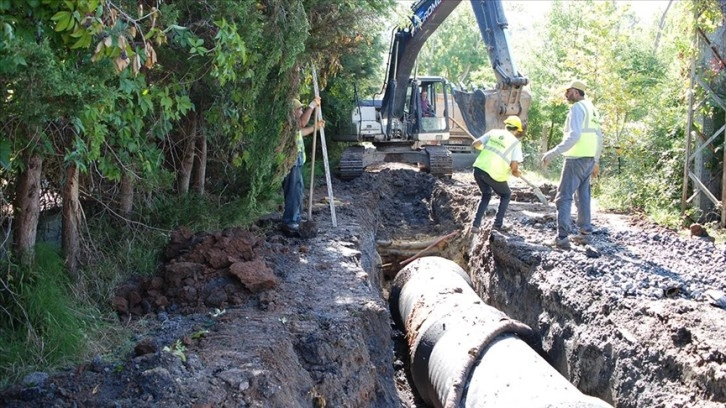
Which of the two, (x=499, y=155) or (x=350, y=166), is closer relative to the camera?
(x=499, y=155)

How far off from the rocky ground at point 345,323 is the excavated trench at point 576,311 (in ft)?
0.06

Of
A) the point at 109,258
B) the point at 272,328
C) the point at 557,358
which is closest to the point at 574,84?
the point at 557,358

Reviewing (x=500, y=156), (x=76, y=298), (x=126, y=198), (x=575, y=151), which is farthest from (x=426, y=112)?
(x=76, y=298)

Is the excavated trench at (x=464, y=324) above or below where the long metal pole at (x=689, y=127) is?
below

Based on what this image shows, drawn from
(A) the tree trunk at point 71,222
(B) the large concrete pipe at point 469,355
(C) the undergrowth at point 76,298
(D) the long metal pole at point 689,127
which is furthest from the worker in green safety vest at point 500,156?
(A) the tree trunk at point 71,222

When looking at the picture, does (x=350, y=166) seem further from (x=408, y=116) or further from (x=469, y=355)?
(x=469, y=355)

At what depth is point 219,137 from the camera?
8633 mm

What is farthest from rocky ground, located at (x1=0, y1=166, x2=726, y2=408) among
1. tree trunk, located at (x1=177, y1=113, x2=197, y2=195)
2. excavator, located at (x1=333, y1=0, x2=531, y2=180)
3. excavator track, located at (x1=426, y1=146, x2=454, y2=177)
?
excavator track, located at (x1=426, y1=146, x2=454, y2=177)

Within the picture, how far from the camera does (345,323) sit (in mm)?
6109

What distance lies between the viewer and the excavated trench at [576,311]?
5570 millimetres

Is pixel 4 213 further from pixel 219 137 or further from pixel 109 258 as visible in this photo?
pixel 219 137

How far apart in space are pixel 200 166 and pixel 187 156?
1.52ft

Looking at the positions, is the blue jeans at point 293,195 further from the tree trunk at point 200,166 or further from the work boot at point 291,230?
the tree trunk at point 200,166

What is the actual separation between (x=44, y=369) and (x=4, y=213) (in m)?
1.33
